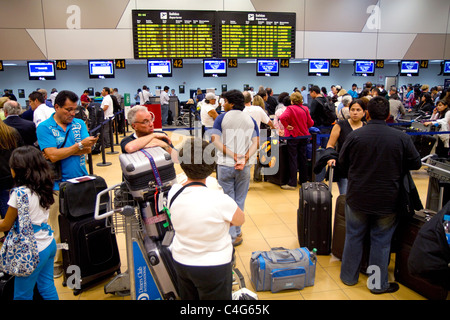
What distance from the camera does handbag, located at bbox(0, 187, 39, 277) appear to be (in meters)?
2.40

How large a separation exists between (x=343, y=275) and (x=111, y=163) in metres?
6.73

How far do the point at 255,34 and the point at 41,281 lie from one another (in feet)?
25.8

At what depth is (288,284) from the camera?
3340 mm

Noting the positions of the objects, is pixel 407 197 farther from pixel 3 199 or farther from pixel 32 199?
pixel 3 199

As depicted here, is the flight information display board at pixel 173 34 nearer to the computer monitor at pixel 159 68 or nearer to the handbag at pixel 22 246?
the computer monitor at pixel 159 68

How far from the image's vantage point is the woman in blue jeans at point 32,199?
7.95ft

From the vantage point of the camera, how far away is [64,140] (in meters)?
3.53

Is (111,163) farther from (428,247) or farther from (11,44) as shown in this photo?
(428,247)

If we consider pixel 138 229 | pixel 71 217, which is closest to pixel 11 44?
pixel 71 217

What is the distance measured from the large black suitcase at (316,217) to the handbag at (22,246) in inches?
107

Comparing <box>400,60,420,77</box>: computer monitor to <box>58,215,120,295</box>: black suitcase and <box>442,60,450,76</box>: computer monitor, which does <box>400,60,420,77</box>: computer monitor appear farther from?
<box>58,215,120,295</box>: black suitcase

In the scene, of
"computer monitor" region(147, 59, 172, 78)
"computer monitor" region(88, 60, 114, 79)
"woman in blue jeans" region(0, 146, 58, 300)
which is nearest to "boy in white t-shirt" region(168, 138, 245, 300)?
"woman in blue jeans" region(0, 146, 58, 300)

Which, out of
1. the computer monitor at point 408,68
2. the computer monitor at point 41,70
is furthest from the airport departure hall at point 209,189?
the computer monitor at point 408,68

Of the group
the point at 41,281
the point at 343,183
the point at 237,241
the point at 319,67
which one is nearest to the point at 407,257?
the point at 343,183
